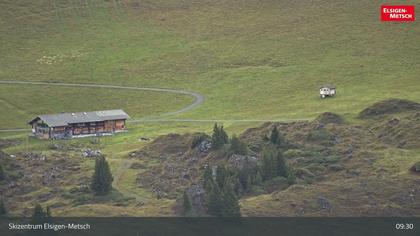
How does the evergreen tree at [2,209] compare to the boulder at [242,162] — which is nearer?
the evergreen tree at [2,209]

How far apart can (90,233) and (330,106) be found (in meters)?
81.0

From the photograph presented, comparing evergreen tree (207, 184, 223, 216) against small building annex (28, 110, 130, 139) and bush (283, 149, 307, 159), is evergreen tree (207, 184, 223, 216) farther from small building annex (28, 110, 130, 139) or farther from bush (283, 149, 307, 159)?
small building annex (28, 110, 130, 139)

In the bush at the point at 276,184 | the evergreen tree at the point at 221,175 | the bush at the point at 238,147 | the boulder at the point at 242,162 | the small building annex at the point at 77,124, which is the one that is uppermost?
the small building annex at the point at 77,124

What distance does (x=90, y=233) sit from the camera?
383 ft

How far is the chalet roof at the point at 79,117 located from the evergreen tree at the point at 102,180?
140 ft

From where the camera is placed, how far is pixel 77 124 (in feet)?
601

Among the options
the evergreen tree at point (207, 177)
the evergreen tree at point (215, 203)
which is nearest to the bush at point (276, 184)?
the evergreen tree at point (207, 177)

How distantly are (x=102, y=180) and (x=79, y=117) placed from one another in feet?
157

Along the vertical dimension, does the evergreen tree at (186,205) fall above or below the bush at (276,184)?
below

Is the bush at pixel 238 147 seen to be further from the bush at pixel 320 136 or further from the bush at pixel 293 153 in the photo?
the bush at pixel 320 136

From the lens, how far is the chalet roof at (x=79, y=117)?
600 ft

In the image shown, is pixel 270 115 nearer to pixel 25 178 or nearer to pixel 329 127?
pixel 329 127

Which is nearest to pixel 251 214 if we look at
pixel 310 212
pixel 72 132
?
pixel 310 212

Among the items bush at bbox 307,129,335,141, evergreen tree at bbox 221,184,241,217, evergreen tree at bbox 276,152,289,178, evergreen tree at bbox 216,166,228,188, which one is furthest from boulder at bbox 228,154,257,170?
evergreen tree at bbox 221,184,241,217
